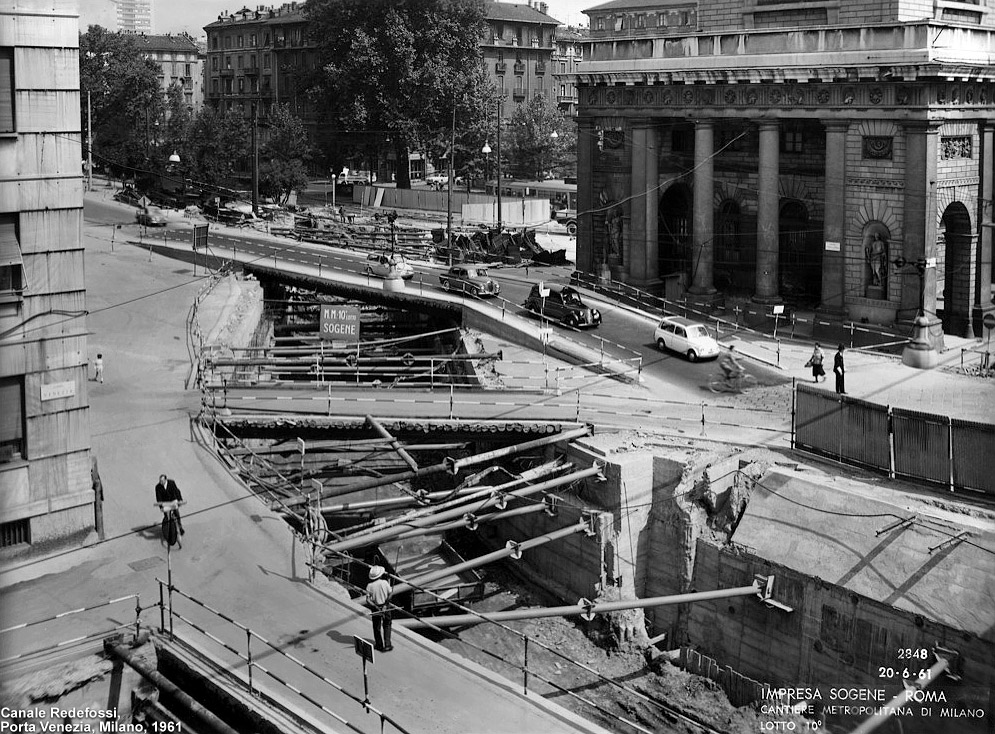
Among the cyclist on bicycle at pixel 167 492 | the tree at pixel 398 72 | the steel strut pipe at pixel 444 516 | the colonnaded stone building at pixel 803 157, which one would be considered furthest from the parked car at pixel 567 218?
the cyclist on bicycle at pixel 167 492

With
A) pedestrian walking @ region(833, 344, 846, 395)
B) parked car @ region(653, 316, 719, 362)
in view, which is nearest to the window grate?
pedestrian walking @ region(833, 344, 846, 395)

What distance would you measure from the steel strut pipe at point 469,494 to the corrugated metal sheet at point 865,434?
7.93 meters

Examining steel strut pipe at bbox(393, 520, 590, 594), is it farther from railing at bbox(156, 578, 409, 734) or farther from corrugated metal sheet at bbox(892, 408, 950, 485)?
corrugated metal sheet at bbox(892, 408, 950, 485)

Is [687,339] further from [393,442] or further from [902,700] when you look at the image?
[902,700]

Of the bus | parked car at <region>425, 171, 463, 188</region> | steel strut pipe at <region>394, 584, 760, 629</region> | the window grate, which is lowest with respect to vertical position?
steel strut pipe at <region>394, 584, 760, 629</region>

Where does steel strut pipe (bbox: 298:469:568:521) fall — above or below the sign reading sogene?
below

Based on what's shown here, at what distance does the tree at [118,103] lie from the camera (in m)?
108

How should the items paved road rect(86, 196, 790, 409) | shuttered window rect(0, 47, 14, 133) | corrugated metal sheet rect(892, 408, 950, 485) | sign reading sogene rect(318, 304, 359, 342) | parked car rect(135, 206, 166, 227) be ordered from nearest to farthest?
shuttered window rect(0, 47, 14, 133)
corrugated metal sheet rect(892, 408, 950, 485)
sign reading sogene rect(318, 304, 359, 342)
paved road rect(86, 196, 790, 409)
parked car rect(135, 206, 166, 227)

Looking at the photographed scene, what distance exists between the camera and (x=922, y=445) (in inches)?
1275

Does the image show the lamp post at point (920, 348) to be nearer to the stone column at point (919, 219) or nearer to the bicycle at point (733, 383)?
the stone column at point (919, 219)

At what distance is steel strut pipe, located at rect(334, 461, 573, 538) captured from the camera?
32.6m

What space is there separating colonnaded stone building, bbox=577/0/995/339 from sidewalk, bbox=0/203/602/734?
2768 cm

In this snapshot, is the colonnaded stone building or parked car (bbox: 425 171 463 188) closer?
the colonnaded stone building

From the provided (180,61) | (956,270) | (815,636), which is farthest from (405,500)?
(180,61)
